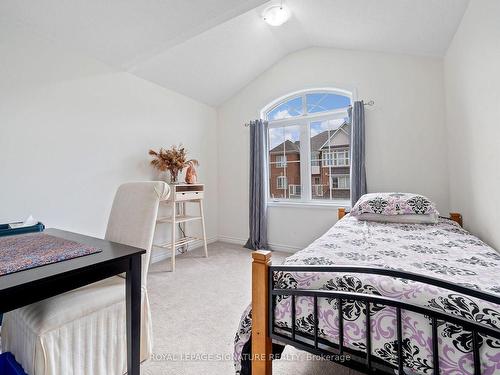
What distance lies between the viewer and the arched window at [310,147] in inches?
131

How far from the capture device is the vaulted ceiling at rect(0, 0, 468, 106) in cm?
198

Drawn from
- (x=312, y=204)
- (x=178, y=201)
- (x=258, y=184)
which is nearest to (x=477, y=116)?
(x=312, y=204)

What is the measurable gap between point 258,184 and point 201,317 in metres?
2.12

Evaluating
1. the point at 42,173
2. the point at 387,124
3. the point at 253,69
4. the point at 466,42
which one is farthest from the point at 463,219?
the point at 42,173

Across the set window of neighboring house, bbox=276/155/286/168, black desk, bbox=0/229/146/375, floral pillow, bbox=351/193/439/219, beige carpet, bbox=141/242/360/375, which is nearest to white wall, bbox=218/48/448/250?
window of neighboring house, bbox=276/155/286/168

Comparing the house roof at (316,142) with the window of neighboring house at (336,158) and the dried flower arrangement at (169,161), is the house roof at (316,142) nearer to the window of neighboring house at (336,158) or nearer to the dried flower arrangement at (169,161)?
the window of neighboring house at (336,158)

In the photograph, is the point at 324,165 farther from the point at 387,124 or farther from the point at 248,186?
the point at 248,186

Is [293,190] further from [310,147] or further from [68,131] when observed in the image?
[68,131]

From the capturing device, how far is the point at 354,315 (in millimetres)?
929

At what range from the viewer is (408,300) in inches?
34.2

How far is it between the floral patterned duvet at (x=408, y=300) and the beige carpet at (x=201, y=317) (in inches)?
17.9

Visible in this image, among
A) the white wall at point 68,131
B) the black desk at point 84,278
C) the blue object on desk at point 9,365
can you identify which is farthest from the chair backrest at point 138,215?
the white wall at point 68,131

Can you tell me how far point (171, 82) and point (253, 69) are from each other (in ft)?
3.91

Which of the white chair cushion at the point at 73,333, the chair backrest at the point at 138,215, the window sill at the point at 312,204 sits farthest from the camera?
the window sill at the point at 312,204
